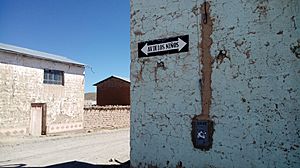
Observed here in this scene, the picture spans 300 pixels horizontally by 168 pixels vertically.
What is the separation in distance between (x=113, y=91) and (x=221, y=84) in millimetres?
28643

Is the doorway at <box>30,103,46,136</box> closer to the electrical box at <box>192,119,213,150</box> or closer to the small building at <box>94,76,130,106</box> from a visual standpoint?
the electrical box at <box>192,119,213,150</box>

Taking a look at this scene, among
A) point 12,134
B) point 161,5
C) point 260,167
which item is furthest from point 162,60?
point 12,134

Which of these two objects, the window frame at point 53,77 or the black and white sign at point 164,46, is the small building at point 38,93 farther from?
the black and white sign at point 164,46

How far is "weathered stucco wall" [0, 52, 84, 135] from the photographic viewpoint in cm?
1532

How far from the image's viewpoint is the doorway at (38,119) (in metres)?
17.1

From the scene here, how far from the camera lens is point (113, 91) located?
33438 millimetres

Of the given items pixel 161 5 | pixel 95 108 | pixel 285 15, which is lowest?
pixel 95 108

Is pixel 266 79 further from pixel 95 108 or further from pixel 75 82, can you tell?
pixel 95 108

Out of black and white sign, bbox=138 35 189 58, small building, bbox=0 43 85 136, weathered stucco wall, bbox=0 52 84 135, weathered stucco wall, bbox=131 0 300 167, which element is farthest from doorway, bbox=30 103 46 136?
black and white sign, bbox=138 35 189 58

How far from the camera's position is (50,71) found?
1836 cm

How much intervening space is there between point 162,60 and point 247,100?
2.07 meters

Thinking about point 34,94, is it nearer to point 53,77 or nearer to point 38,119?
point 38,119

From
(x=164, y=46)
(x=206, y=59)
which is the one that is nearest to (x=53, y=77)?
(x=164, y=46)

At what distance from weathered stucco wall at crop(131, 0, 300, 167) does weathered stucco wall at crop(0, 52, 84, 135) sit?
11.5 m
